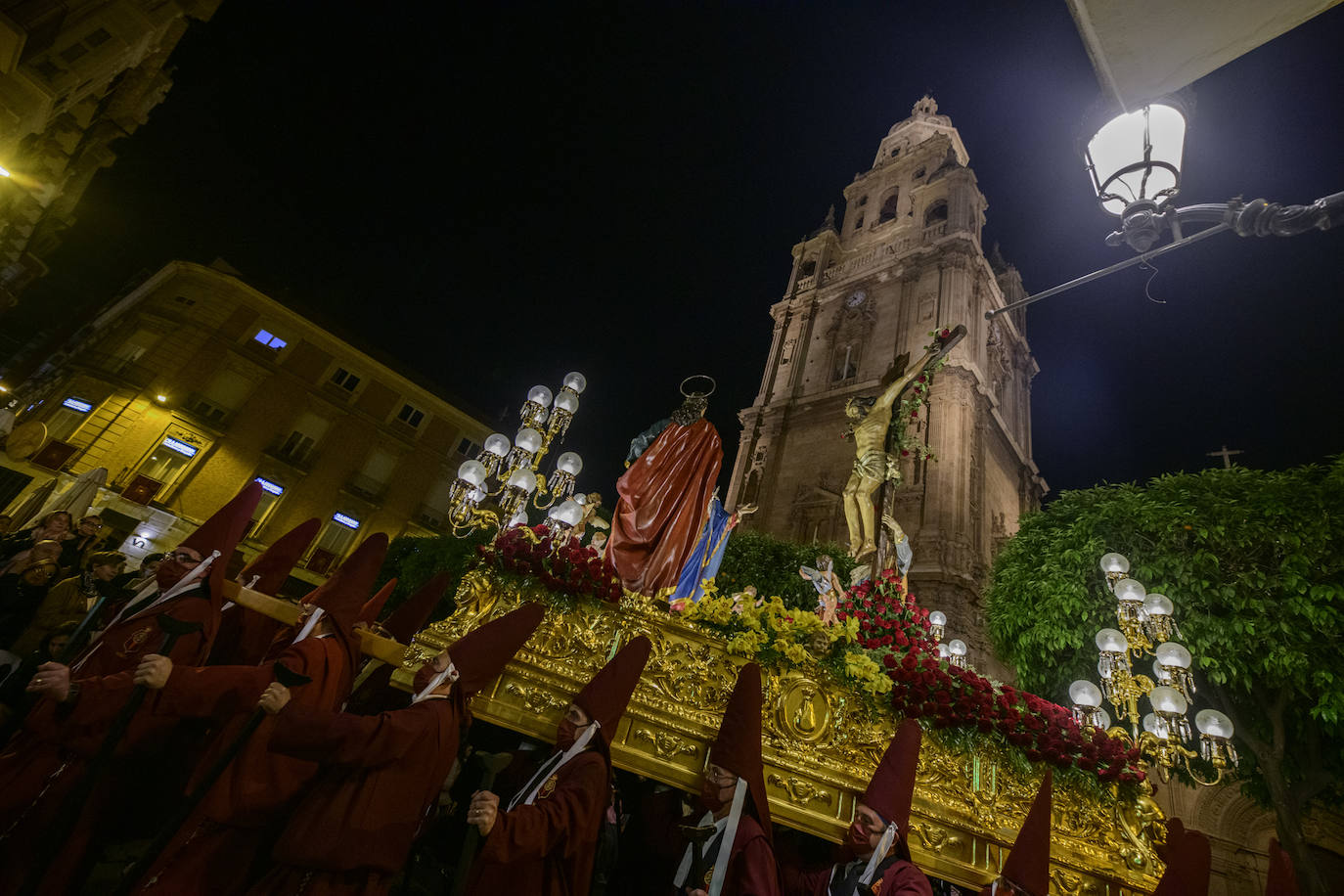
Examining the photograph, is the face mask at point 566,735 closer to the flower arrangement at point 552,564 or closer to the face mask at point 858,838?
the flower arrangement at point 552,564

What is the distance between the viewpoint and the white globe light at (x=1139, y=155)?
3184 mm

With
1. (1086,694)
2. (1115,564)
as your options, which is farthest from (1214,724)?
(1115,564)

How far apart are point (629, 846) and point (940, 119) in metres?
48.6

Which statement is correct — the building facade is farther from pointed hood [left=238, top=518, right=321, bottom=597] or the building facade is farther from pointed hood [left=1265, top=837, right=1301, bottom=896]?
pointed hood [left=1265, top=837, right=1301, bottom=896]

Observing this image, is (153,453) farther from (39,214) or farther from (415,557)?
(415,557)

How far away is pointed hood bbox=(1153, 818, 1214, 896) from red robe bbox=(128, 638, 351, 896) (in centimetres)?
557

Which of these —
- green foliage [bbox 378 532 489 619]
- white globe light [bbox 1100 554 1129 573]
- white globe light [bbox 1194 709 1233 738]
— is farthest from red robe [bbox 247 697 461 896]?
green foliage [bbox 378 532 489 619]

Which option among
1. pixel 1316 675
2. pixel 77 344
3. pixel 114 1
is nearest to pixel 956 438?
pixel 1316 675

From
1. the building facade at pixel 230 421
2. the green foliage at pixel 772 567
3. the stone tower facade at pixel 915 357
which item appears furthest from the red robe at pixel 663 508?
the building facade at pixel 230 421

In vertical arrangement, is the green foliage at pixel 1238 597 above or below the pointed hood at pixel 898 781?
above

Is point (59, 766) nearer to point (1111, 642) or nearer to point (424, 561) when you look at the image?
point (1111, 642)

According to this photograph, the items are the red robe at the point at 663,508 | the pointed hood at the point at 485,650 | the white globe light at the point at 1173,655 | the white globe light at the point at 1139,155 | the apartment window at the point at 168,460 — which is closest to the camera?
the white globe light at the point at 1139,155

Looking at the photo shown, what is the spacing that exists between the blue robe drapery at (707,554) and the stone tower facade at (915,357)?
14.2m

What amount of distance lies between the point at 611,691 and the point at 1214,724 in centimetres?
701
